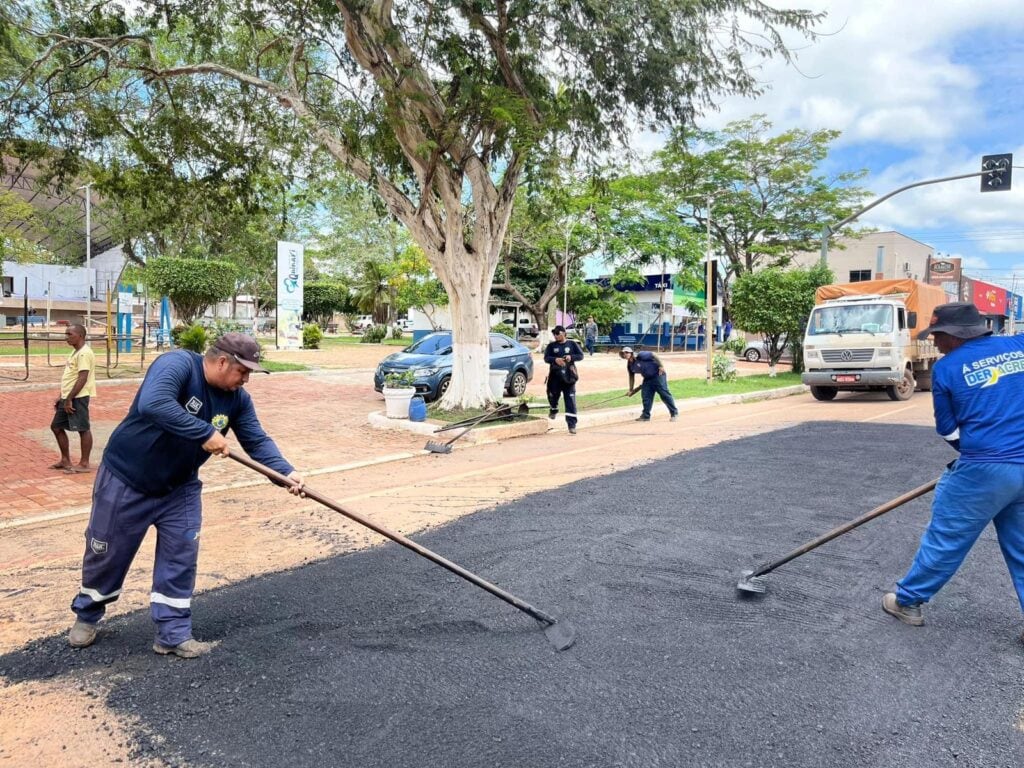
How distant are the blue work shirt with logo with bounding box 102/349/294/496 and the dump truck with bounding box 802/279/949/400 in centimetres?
1523

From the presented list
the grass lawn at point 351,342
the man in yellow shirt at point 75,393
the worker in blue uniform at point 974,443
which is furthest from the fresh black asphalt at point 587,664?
the grass lawn at point 351,342

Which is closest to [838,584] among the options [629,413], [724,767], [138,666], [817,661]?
[817,661]

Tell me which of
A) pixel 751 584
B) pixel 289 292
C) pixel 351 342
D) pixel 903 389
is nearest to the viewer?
pixel 751 584

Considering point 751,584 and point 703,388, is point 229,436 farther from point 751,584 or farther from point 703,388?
point 703,388

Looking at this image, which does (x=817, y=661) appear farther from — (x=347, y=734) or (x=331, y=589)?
(x=331, y=589)

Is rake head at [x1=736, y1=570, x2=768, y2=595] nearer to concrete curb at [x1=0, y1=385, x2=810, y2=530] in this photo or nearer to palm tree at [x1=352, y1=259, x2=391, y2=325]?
concrete curb at [x1=0, y1=385, x2=810, y2=530]

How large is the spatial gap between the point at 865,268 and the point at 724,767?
5518cm

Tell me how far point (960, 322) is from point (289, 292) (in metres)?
25.6

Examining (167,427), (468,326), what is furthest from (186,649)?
(468,326)

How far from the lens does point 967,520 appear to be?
134 inches

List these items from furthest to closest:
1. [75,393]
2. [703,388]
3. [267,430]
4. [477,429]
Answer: [703,388] < [267,430] < [477,429] < [75,393]

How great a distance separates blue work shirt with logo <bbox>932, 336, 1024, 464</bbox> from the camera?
3.34 meters

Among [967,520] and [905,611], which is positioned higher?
[967,520]

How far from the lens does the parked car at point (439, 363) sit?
1345 cm
